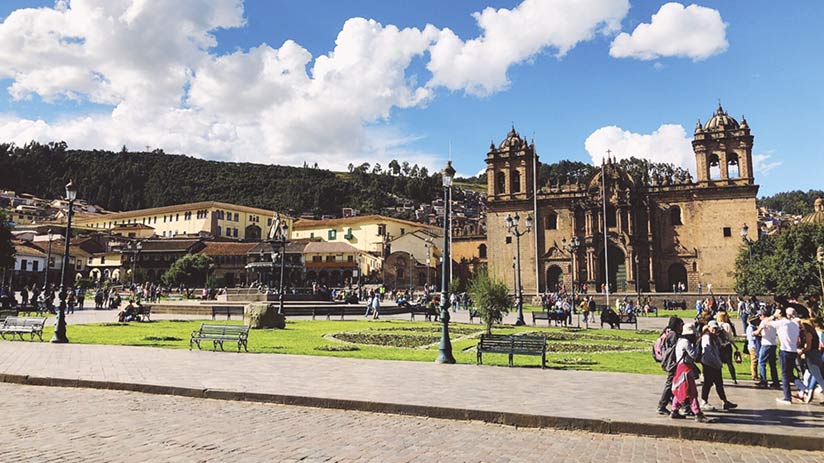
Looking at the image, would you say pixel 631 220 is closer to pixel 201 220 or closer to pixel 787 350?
pixel 787 350

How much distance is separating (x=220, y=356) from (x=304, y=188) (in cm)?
12788

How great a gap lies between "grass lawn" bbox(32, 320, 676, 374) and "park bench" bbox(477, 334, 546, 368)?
859 millimetres

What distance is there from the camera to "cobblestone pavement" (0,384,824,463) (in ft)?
18.7

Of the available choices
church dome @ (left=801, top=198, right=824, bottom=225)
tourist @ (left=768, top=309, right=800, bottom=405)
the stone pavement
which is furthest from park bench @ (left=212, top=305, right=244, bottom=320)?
church dome @ (left=801, top=198, right=824, bottom=225)

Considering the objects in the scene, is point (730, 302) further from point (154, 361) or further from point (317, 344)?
point (154, 361)

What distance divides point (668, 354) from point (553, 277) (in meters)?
50.1

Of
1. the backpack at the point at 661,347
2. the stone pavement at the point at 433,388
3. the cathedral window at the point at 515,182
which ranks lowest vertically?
the stone pavement at the point at 433,388

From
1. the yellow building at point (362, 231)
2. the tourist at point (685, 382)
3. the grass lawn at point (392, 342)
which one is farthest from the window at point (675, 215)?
the tourist at point (685, 382)

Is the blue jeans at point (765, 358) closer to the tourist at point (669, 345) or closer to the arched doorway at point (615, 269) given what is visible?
the tourist at point (669, 345)

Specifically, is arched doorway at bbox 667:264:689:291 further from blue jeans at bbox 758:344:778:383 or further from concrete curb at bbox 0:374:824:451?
concrete curb at bbox 0:374:824:451

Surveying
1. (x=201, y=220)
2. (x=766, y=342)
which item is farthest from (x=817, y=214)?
(x=201, y=220)

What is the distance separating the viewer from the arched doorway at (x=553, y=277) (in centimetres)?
5594

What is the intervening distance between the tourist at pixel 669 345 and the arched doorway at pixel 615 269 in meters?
47.9

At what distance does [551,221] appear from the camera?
5809 centimetres
